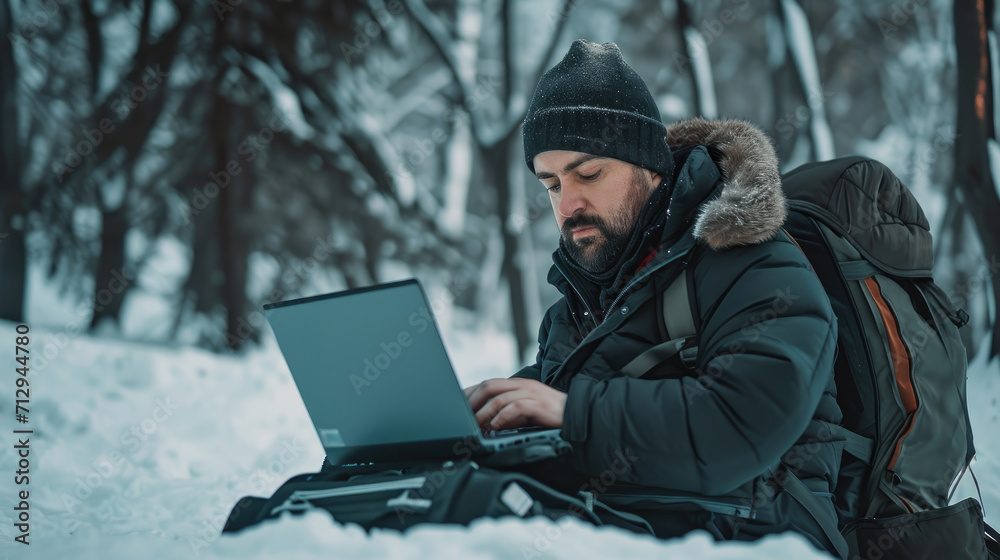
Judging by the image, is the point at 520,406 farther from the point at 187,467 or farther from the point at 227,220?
the point at 227,220

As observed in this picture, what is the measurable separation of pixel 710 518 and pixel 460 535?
0.61 m

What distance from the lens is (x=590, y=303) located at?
2043 mm

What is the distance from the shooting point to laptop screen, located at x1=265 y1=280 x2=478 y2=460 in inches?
52.5

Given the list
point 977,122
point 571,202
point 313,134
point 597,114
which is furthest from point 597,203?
point 313,134

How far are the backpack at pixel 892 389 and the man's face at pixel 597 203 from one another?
0.27m

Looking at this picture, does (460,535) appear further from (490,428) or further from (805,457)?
(805,457)

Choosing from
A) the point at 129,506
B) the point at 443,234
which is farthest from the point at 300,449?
the point at 443,234

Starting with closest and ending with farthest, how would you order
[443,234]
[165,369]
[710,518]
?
[710,518] < [165,369] < [443,234]

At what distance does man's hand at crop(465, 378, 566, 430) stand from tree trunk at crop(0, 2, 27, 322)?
6197mm

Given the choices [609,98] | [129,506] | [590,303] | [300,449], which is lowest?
[300,449]

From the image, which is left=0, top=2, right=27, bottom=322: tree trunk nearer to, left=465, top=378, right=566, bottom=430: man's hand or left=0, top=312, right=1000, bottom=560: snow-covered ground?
left=0, top=312, right=1000, bottom=560: snow-covered ground

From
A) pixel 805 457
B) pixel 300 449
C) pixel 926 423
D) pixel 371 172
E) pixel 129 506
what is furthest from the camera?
pixel 371 172

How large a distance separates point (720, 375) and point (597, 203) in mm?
646

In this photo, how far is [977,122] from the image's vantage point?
4914 millimetres
